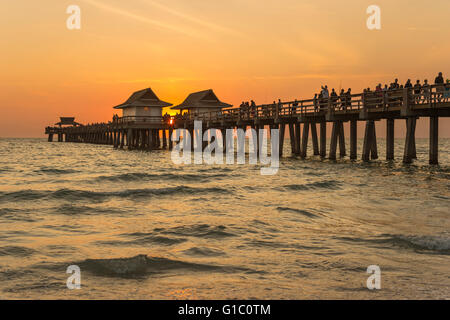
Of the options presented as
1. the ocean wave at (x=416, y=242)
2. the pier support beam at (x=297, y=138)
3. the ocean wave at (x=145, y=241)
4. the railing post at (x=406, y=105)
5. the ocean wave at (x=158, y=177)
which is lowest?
the ocean wave at (x=158, y=177)

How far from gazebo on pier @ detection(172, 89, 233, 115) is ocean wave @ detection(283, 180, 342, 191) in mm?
42696

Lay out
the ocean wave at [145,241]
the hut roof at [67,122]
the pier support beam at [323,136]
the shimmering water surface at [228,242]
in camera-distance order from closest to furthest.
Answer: the shimmering water surface at [228,242], the ocean wave at [145,241], the pier support beam at [323,136], the hut roof at [67,122]

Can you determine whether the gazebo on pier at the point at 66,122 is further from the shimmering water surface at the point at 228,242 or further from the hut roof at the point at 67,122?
the shimmering water surface at the point at 228,242

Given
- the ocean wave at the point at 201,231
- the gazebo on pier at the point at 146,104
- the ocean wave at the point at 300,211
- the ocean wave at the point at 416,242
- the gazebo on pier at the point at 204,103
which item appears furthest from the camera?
the gazebo on pier at the point at 146,104

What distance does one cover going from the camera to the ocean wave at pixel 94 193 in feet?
50.3

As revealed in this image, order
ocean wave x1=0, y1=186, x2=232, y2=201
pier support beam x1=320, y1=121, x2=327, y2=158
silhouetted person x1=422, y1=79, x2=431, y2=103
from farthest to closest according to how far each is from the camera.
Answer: pier support beam x1=320, y1=121, x2=327, y2=158, silhouetted person x1=422, y1=79, x2=431, y2=103, ocean wave x1=0, y1=186, x2=232, y2=201

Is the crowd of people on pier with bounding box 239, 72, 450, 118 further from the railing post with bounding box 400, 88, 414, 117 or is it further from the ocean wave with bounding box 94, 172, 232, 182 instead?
the ocean wave with bounding box 94, 172, 232, 182

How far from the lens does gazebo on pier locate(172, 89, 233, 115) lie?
60656mm

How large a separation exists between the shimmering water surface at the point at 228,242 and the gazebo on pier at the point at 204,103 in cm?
4433

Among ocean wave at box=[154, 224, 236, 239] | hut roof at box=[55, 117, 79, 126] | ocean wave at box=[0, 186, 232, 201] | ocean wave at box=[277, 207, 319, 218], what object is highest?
hut roof at box=[55, 117, 79, 126]

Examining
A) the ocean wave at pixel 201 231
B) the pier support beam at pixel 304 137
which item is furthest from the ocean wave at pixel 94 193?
the pier support beam at pixel 304 137

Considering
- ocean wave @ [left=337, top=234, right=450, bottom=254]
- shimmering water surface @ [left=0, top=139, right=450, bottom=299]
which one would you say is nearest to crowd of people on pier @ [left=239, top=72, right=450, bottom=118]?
shimmering water surface @ [left=0, top=139, right=450, bottom=299]
